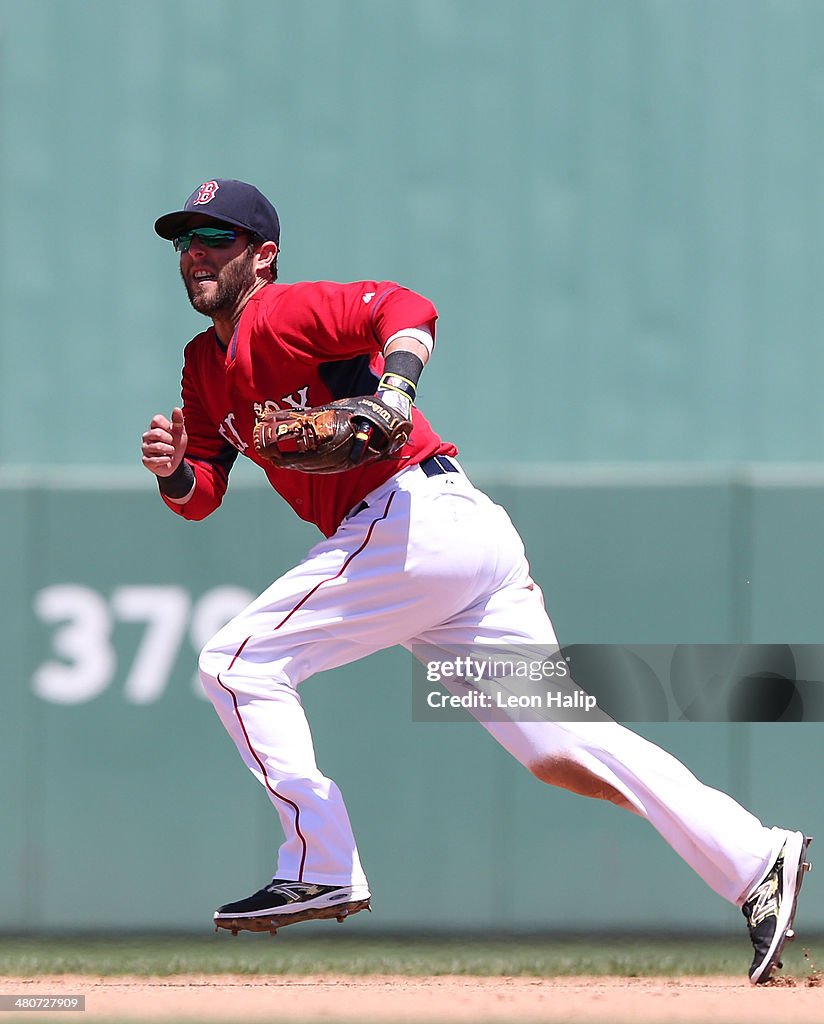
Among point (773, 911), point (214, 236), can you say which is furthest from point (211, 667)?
point (773, 911)

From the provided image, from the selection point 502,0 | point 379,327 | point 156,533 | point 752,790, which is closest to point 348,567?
point 379,327

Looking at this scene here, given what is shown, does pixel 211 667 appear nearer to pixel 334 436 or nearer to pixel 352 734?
pixel 334 436

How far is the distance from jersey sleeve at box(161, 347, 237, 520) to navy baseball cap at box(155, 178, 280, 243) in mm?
370

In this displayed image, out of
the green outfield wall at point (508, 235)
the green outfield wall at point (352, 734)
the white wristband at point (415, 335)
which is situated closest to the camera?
the white wristband at point (415, 335)

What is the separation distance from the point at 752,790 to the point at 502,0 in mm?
3097

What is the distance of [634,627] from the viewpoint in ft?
19.9

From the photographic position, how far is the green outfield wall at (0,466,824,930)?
5.99m

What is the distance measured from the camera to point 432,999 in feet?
17.2

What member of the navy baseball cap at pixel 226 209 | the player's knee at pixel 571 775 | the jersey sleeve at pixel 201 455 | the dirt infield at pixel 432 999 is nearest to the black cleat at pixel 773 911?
the player's knee at pixel 571 775

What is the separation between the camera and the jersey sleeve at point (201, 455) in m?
4.39

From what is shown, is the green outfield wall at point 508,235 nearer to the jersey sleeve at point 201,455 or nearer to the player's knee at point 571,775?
the jersey sleeve at point 201,455

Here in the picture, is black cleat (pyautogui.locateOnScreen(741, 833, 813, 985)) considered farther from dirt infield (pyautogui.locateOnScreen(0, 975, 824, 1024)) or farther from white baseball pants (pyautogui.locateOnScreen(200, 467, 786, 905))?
dirt infield (pyautogui.locateOnScreen(0, 975, 824, 1024))

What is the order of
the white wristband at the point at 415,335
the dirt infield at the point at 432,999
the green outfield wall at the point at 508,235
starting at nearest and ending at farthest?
the white wristband at the point at 415,335 < the dirt infield at the point at 432,999 < the green outfield wall at the point at 508,235

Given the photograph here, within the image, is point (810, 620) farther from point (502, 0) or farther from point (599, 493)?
point (502, 0)
